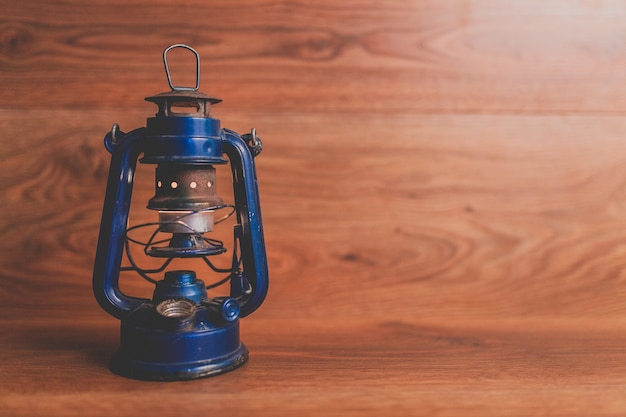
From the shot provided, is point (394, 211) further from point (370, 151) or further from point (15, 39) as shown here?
point (15, 39)

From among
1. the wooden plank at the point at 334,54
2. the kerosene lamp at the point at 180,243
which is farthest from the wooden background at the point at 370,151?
the kerosene lamp at the point at 180,243

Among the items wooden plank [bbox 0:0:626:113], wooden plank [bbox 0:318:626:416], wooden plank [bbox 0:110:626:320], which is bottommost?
wooden plank [bbox 0:318:626:416]

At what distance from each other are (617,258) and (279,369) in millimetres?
766

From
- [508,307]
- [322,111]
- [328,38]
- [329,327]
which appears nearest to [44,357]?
[329,327]

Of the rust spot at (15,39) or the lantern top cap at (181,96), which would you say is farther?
the rust spot at (15,39)

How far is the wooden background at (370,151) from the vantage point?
141 centimetres

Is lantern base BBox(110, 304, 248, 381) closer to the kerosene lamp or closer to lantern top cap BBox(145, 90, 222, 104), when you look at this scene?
the kerosene lamp

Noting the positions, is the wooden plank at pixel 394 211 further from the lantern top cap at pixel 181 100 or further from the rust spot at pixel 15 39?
the lantern top cap at pixel 181 100

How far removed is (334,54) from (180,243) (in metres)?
0.52

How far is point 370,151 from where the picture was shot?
1.44m

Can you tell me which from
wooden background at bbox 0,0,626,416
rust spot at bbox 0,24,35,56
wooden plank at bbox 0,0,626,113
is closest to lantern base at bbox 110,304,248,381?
wooden background at bbox 0,0,626,416

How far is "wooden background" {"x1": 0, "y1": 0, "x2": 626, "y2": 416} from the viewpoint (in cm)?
141

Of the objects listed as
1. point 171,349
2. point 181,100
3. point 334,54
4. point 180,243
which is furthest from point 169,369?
point 334,54

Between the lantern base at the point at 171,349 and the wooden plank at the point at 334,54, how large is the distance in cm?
50
